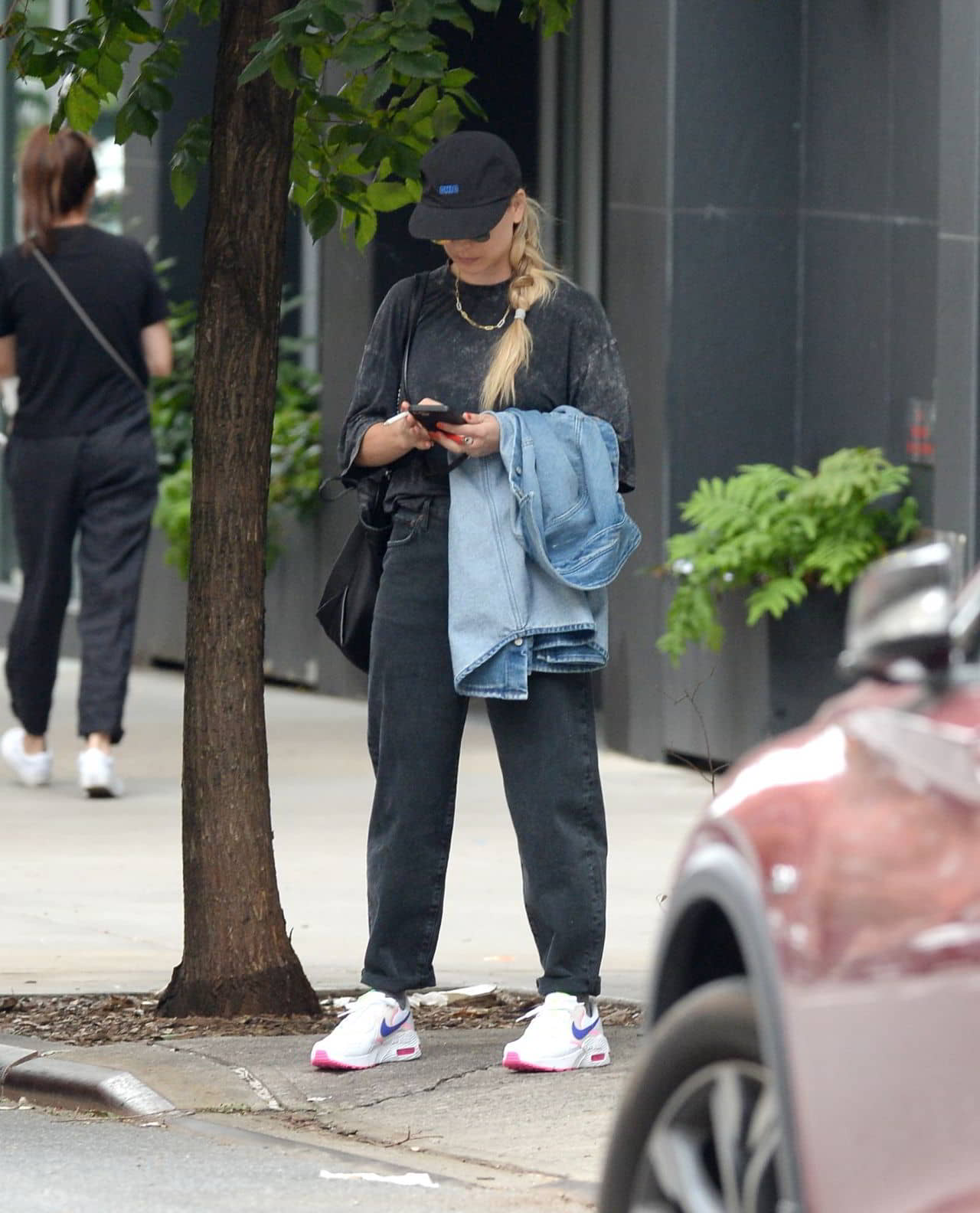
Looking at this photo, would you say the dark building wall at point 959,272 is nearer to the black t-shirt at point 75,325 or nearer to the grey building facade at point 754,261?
the grey building facade at point 754,261

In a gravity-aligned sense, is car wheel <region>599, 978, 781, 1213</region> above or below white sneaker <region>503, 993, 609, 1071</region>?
above

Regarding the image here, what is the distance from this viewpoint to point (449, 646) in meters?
5.65

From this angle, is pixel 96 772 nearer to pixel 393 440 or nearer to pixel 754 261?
pixel 754 261

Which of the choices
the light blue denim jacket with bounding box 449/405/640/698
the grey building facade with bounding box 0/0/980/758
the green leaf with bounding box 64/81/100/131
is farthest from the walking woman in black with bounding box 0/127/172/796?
the light blue denim jacket with bounding box 449/405/640/698

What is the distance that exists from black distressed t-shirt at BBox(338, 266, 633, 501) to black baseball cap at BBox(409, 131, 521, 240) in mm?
177

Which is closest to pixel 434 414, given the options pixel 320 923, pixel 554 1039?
pixel 554 1039

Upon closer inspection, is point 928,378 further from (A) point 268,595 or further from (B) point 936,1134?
(B) point 936,1134

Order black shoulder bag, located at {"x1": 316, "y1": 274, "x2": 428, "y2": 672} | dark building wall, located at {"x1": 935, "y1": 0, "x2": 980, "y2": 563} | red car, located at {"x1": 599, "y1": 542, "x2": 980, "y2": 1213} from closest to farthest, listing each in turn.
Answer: red car, located at {"x1": 599, "y1": 542, "x2": 980, "y2": 1213}
black shoulder bag, located at {"x1": 316, "y1": 274, "x2": 428, "y2": 672}
dark building wall, located at {"x1": 935, "y1": 0, "x2": 980, "y2": 563}

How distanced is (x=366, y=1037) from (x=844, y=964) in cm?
287

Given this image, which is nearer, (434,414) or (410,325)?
(434,414)

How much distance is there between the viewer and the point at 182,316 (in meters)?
13.9

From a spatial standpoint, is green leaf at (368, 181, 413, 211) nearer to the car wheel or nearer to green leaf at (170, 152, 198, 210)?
green leaf at (170, 152, 198, 210)

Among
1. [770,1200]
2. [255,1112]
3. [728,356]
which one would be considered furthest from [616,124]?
[770,1200]

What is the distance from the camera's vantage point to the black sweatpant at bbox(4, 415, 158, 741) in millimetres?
9891
